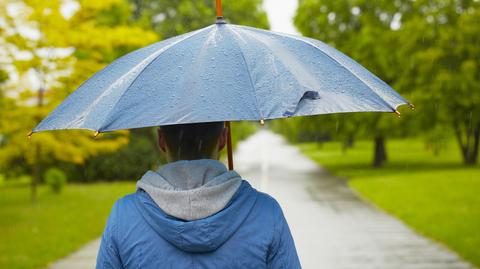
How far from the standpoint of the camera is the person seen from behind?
7.25 ft

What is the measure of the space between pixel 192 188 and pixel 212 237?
0.58 ft

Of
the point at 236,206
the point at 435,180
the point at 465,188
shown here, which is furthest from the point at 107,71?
the point at 435,180

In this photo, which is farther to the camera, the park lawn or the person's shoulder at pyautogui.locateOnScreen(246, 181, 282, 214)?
the park lawn

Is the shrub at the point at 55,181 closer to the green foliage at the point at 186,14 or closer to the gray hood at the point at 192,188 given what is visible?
the green foliage at the point at 186,14

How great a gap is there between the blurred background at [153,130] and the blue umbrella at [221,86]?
21.9 ft

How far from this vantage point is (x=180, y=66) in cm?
270

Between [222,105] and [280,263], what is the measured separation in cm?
64

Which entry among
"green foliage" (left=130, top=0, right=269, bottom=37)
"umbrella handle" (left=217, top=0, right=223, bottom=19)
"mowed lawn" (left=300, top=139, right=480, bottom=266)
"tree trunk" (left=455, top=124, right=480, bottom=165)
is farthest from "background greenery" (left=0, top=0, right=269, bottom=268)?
"tree trunk" (left=455, top=124, right=480, bottom=165)

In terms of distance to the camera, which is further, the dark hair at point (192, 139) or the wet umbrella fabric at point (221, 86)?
the wet umbrella fabric at point (221, 86)

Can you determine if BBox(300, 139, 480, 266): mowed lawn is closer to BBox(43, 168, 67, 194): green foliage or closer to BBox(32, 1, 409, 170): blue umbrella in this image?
BBox(32, 1, 409, 170): blue umbrella

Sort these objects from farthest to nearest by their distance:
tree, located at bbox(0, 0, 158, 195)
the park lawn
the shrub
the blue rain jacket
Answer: the shrub
tree, located at bbox(0, 0, 158, 195)
the park lawn
the blue rain jacket

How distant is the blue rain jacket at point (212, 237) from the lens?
86.5 inches

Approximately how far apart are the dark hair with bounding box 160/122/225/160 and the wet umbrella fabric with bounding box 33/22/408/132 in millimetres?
40

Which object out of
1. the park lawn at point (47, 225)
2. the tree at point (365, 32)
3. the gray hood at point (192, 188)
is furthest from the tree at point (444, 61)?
the gray hood at point (192, 188)
